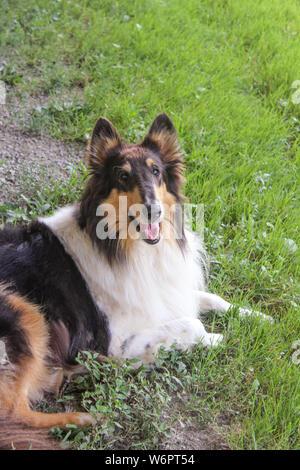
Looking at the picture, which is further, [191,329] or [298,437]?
[191,329]

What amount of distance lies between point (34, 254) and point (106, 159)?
0.76 metres

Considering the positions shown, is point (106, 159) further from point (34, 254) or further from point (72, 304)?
point (72, 304)

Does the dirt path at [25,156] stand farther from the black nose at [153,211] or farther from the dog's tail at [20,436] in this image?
the dog's tail at [20,436]

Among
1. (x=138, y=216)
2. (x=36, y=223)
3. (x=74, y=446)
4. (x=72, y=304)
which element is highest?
(x=138, y=216)

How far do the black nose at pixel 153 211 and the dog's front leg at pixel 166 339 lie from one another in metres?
0.73

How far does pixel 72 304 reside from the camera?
2.84 meters

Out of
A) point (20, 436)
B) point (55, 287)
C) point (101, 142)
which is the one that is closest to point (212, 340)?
point (55, 287)

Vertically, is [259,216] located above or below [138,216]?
below

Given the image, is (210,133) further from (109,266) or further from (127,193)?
(109,266)

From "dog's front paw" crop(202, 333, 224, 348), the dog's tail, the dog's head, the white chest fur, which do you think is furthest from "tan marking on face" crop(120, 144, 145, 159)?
the dog's tail

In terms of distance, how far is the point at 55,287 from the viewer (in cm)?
281

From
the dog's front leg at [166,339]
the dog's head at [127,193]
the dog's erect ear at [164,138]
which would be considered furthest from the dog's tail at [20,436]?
the dog's erect ear at [164,138]

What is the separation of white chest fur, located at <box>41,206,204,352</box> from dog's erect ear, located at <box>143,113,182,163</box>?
614mm

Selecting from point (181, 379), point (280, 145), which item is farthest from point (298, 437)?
point (280, 145)
